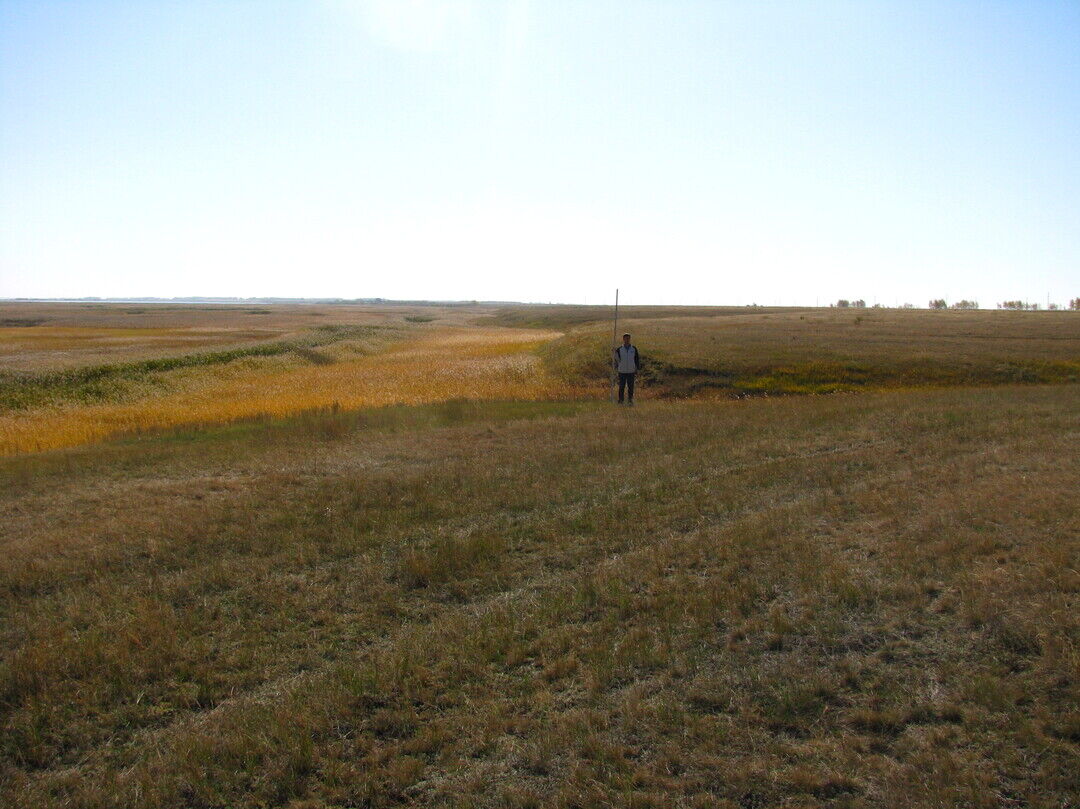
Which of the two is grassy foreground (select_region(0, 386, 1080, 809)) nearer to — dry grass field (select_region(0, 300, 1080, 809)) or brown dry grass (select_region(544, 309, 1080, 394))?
dry grass field (select_region(0, 300, 1080, 809))

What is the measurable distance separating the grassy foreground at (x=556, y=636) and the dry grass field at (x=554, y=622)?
3cm

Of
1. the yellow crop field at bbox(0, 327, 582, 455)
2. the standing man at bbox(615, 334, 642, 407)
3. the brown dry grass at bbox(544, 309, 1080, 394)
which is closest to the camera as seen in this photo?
the yellow crop field at bbox(0, 327, 582, 455)

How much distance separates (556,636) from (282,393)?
25.6 metres

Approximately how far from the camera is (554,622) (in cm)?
702

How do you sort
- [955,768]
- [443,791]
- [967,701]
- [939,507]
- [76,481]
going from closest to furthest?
1. [955,768]
2. [443,791]
3. [967,701]
4. [939,507]
5. [76,481]

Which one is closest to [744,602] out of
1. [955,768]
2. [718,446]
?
[955,768]

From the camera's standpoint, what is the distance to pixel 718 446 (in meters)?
14.9

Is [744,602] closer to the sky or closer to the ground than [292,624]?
closer to the sky

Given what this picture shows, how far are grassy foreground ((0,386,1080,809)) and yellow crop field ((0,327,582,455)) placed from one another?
9.18m

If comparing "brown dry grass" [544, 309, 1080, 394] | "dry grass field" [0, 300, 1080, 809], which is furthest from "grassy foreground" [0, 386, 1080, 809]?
"brown dry grass" [544, 309, 1080, 394]

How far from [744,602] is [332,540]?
5504 millimetres

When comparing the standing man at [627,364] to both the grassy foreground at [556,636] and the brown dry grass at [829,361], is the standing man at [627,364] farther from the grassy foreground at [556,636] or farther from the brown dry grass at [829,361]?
the grassy foreground at [556,636]

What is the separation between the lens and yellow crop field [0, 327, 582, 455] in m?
21.4

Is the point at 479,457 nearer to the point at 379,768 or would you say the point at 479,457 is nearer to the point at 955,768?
the point at 379,768
